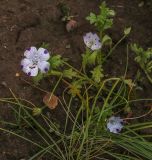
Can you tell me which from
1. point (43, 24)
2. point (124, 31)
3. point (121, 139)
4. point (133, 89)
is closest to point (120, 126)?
point (121, 139)

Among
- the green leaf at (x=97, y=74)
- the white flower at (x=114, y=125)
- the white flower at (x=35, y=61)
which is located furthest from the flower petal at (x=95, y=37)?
the white flower at (x=114, y=125)

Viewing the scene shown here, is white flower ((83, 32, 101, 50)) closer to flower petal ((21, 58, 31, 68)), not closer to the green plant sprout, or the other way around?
the green plant sprout

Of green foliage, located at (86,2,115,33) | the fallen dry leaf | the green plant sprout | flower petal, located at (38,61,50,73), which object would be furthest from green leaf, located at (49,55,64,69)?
the green plant sprout

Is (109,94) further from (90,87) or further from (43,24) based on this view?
(43,24)

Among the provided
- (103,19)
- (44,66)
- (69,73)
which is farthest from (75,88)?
(103,19)

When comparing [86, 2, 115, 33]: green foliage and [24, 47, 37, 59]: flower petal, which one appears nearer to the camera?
[24, 47, 37, 59]: flower petal

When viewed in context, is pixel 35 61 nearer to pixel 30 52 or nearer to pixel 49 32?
pixel 30 52
